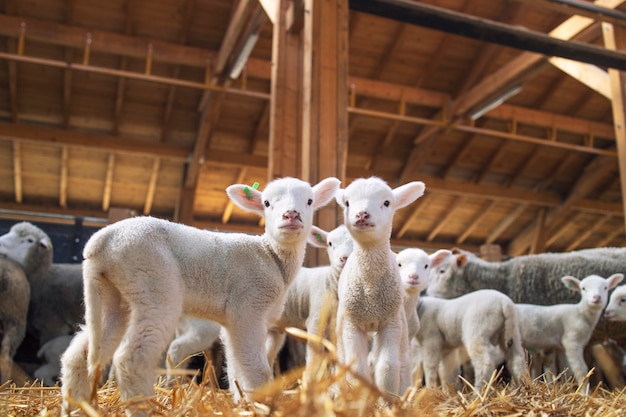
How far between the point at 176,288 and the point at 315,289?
74.8 inches

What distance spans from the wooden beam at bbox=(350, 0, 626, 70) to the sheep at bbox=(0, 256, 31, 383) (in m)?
3.52

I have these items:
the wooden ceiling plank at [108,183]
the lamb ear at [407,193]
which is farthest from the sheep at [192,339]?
the wooden ceiling plank at [108,183]

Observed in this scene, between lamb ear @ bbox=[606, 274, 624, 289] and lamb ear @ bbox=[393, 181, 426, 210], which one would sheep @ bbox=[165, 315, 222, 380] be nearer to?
lamb ear @ bbox=[393, 181, 426, 210]

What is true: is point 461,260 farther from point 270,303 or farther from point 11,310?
point 11,310

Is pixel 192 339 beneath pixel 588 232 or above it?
beneath

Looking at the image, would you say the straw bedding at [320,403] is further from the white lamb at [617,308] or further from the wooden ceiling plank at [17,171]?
the wooden ceiling plank at [17,171]

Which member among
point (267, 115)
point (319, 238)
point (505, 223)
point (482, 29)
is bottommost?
point (319, 238)

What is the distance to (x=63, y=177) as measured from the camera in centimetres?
1262

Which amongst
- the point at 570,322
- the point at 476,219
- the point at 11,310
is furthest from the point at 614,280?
the point at 476,219

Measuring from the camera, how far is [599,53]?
210 inches

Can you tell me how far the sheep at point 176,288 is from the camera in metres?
2.06

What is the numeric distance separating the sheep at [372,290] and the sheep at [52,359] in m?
3.04

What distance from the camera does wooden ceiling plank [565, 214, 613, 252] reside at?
16.5m

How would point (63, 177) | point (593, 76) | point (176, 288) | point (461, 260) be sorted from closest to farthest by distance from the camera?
point (176, 288) → point (461, 260) → point (593, 76) → point (63, 177)
